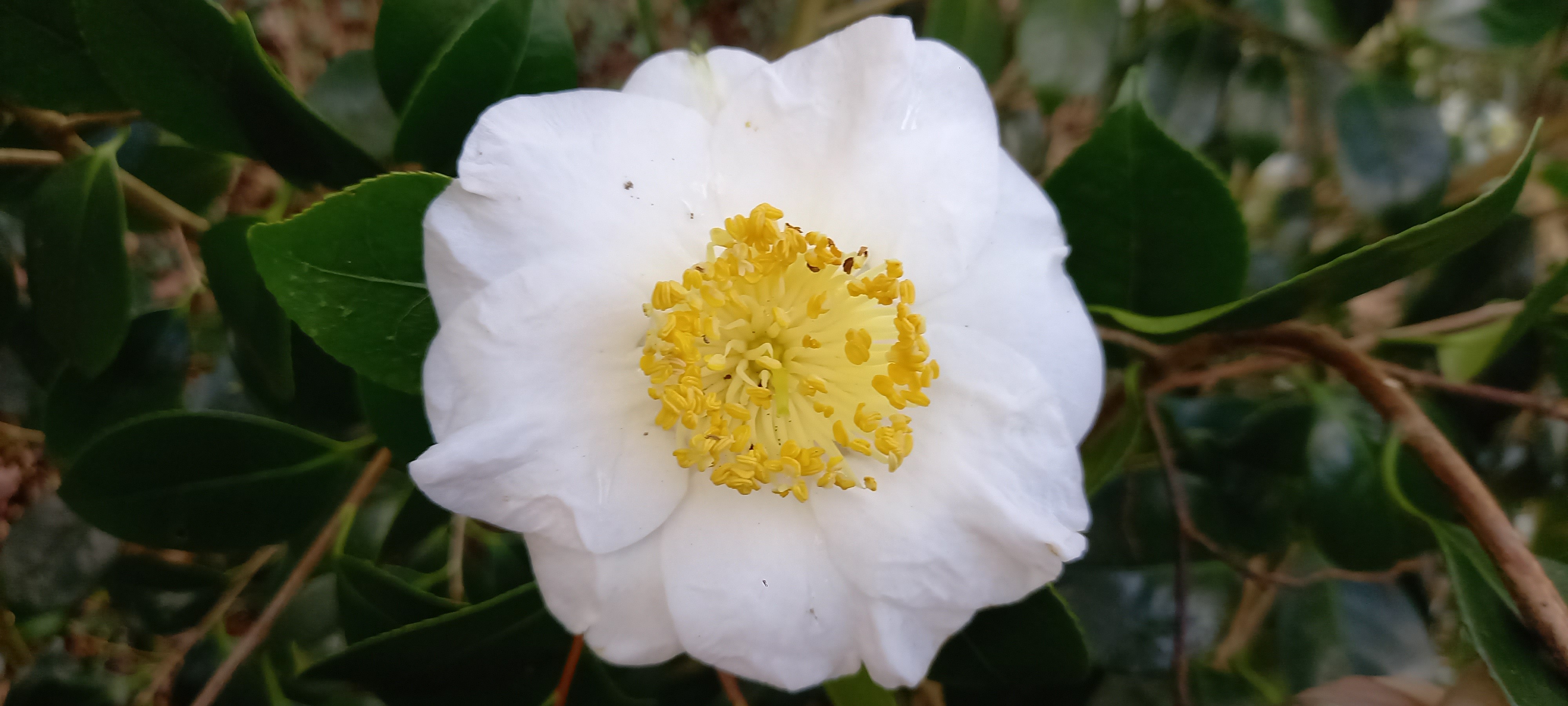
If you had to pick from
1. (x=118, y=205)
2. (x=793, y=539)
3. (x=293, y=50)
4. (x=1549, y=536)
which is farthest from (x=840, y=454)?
(x=293, y=50)

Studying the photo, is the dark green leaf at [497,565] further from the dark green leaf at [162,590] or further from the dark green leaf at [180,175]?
the dark green leaf at [180,175]

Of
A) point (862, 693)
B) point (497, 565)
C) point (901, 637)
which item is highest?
point (901, 637)

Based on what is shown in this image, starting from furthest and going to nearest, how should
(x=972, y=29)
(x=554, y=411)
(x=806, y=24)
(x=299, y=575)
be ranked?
1. (x=806, y=24)
2. (x=972, y=29)
3. (x=299, y=575)
4. (x=554, y=411)

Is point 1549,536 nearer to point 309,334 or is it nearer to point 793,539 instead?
point 793,539

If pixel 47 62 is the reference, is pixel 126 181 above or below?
below

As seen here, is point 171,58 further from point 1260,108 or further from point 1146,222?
point 1260,108

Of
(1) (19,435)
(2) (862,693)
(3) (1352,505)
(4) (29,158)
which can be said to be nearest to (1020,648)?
(2) (862,693)

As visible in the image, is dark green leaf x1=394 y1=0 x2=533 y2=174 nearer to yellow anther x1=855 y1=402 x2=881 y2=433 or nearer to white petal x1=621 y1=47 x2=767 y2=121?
white petal x1=621 y1=47 x2=767 y2=121
